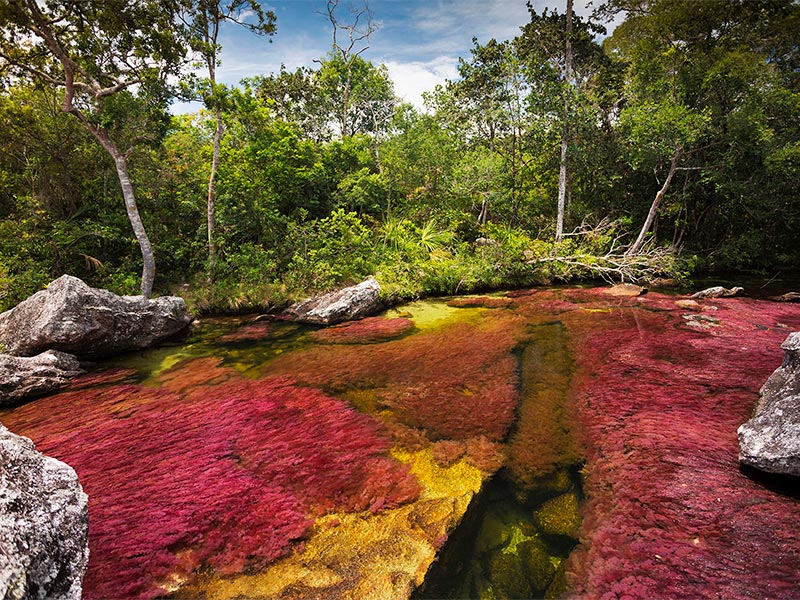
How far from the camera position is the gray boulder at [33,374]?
5.03m

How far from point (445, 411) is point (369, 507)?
70.9 inches

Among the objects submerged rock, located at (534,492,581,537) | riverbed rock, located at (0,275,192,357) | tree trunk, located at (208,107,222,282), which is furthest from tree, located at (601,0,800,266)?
riverbed rock, located at (0,275,192,357)

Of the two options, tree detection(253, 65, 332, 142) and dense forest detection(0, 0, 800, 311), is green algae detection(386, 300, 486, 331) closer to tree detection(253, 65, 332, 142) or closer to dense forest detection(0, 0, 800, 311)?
dense forest detection(0, 0, 800, 311)

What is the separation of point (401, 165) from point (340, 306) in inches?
334

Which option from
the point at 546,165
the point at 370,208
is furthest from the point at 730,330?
the point at 546,165

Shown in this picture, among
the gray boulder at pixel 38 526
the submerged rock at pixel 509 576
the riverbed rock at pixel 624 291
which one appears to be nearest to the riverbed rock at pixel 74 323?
the gray boulder at pixel 38 526

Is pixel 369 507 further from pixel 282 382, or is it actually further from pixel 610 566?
pixel 282 382

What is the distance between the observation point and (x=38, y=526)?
5.52 feet

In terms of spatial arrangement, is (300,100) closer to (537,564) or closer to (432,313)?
(432,313)

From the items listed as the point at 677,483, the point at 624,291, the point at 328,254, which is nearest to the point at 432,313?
the point at 328,254

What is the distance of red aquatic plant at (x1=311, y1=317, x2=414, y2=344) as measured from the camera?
24.9 ft

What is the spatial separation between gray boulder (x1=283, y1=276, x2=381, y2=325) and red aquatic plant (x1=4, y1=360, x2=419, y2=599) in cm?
418

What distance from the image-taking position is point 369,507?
2.79m

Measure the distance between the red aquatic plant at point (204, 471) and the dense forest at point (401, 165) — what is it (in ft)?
20.4
